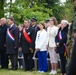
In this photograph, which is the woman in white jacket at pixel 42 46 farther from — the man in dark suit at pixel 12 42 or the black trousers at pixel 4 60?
the black trousers at pixel 4 60

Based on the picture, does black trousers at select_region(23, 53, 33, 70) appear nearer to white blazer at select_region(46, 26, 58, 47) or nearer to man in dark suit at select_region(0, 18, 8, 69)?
man in dark suit at select_region(0, 18, 8, 69)

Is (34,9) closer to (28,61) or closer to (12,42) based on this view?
(12,42)

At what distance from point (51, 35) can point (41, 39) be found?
394 millimetres

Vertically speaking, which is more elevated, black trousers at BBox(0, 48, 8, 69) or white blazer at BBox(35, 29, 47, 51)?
white blazer at BBox(35, 29, 47, 51)

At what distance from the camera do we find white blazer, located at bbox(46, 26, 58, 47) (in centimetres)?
916

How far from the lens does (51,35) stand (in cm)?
929

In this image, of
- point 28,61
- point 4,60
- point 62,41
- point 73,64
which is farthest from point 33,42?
point 73,64

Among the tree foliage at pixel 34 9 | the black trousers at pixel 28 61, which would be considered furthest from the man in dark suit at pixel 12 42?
the tree foliage at pixel 34 9

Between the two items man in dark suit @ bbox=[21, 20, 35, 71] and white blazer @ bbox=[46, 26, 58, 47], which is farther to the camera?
man in dark suit @ bbox=[21, 20, 35, 71]

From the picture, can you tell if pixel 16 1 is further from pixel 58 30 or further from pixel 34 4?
pixel 58 30

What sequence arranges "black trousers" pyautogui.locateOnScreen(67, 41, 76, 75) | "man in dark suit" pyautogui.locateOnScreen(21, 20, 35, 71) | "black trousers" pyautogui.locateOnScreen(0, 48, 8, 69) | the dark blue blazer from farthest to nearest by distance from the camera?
"black trousers" pyautogui.locateOnScreen(0, 48, 8, 69) → "man in dark suit" pyautogui.locateOnScreen(21, 20, 35, 71) → the dark blue blazer → "black trousers" pyautogui.locateOnScreen(67, 41, 76, 75)

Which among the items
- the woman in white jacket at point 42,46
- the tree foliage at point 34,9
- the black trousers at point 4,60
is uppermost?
the tree foliage at point 34,9

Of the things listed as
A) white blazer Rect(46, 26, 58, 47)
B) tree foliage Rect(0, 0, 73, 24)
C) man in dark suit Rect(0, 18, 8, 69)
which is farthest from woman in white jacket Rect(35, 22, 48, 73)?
tree foliage Rect(0, 0, 73, 24)

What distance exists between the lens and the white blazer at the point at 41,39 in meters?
9.43
